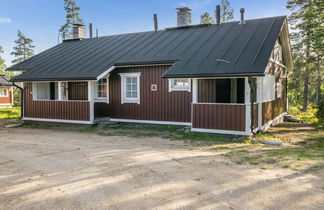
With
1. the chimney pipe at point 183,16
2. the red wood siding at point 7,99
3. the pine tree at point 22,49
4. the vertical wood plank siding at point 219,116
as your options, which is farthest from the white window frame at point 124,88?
the pine tree at point 22,49

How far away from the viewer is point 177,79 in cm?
1213

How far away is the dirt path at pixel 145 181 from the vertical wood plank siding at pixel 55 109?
16.4 ft

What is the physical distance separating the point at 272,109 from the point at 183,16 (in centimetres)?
695

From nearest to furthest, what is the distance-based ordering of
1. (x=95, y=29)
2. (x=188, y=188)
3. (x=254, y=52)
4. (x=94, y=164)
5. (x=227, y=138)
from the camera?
(x=188, y=188), (x=94, y=164), (x=227, y=138), (x=254, y=52), (x=95, y=29)

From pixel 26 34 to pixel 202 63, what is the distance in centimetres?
4926

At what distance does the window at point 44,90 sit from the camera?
1486cm

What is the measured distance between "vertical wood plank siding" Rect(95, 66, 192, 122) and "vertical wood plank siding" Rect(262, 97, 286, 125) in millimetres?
2984

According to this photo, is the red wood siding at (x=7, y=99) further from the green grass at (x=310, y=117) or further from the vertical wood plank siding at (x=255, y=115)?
the vertical wood plank siding at (x=255, y=115)

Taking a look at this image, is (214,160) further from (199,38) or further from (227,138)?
(199,38)

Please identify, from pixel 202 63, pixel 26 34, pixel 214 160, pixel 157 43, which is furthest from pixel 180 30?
pixel 26 34

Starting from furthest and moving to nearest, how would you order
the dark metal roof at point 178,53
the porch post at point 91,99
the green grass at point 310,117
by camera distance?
the green grass at point 310,117 < the porch post at point 91,99 < the dark metal roof at point 178,53

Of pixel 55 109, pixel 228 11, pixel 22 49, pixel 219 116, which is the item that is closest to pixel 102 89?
pixel 55 109

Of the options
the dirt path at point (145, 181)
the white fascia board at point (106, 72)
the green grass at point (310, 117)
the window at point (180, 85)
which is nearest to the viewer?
the dirt path at point (145, 181)

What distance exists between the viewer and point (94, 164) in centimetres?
636
